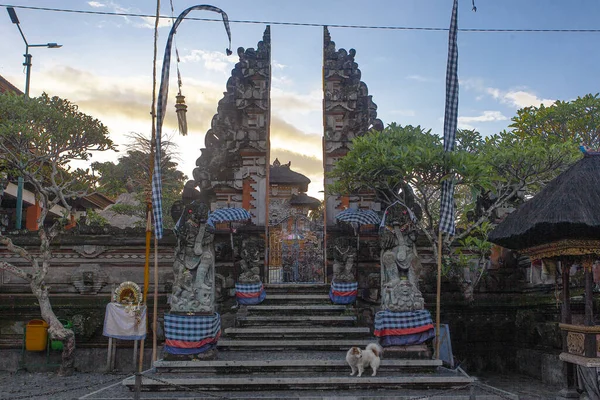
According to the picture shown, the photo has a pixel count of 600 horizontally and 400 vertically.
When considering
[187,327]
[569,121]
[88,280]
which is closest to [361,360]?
[187,327]

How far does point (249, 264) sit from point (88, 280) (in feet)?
14.0

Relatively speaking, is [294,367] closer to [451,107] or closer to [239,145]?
[451,107]

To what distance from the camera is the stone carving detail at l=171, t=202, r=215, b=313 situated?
33.0 ft

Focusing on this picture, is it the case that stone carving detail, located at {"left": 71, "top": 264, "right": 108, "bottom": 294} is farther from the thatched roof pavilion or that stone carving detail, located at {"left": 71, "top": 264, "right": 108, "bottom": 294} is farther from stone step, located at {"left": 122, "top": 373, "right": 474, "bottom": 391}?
the thatched roof pavilion

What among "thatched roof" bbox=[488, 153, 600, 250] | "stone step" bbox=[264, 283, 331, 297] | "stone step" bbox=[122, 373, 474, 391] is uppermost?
"thatched roof" bbox=[488, 153, 600, 250]

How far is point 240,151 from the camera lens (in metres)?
16.0

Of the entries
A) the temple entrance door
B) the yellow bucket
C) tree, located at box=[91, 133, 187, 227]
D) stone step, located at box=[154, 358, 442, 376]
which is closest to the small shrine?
tree, located at box=[91, 133, 187, 227]

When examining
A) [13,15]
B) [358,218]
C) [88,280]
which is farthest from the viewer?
[13,15]

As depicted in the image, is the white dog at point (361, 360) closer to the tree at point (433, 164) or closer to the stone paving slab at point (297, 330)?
the stone paving slab at point (297, 330)

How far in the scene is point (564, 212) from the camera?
8055 mm

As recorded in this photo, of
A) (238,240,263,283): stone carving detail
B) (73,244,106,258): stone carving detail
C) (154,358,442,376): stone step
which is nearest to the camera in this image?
(154,358,442,376): stone step

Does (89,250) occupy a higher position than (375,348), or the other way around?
(89,250)

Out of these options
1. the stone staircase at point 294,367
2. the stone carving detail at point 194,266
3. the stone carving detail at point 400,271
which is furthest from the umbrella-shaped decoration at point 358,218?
the stone carving detail at point 194,266

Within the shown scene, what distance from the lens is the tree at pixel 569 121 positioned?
20.6 metres
